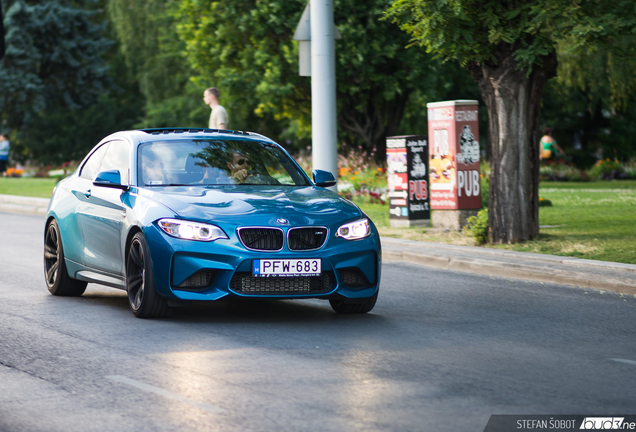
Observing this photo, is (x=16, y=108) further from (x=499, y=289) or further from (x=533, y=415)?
(x=533, y=415)

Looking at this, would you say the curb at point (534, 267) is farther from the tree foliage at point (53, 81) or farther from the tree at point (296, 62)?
the tree foliage at point (53, 81)

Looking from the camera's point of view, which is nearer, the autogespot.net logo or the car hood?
the autogespot.net logo

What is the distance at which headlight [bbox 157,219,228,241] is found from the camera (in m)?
7.40

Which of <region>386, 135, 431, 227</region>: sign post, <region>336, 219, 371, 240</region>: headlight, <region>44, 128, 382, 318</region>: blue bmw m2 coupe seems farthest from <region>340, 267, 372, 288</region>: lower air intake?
<region>386, 135, 431, 227</region>: sign post

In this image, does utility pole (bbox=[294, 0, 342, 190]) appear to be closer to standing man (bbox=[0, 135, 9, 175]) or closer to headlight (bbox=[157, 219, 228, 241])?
headlight (bbox=[157, 219, 228, 241])

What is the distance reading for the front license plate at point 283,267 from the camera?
7367mm

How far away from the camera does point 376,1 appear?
92.7 feet

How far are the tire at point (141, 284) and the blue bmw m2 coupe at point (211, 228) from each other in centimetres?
1

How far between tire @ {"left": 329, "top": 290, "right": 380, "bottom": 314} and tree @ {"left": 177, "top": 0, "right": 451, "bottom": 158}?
20.7m

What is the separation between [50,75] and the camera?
54.2m

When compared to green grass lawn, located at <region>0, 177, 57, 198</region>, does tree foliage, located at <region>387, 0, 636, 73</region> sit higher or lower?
higher

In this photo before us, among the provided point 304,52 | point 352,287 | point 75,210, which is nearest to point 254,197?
point 352,287

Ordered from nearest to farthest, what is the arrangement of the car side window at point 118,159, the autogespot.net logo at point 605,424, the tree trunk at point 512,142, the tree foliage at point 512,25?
the autogespot.net logo at point 605,424, the car side window at point 118,159, the tree foliage at point 512,25, the tree trunk at point 512,142

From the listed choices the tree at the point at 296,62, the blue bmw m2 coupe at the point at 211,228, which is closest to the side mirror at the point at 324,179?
the blue bmw m2 coupe at the point at 211,228
